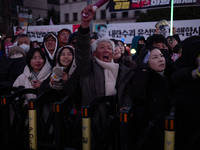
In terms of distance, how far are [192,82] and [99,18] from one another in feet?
118

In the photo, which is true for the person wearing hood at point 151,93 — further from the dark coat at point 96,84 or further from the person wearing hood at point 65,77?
the person wearing hood at point 65,77

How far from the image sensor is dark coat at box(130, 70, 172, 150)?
6.66 feet

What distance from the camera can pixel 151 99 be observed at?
7.10 ft

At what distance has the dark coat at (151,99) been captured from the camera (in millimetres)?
2031

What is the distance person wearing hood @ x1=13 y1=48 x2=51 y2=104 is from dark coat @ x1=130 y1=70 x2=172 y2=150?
1.67m

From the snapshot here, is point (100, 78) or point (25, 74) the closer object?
point (100, 78)

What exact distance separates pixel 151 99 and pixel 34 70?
6.69 feet

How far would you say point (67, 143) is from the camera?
2.26 metres

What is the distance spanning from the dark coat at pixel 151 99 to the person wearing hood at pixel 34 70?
1674 millimetres

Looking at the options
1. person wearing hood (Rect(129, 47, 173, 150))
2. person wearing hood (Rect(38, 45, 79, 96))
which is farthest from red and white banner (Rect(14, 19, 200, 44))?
person wearing hood (Rect(129, 47, 173, 150))

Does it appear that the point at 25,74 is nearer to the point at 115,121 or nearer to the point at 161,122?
the point at 115,121

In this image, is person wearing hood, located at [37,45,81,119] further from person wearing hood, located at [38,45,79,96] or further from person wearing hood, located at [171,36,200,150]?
person wearing hood, located at [171,36,200,150]

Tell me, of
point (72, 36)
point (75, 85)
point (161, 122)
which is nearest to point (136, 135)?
point (161, 122)

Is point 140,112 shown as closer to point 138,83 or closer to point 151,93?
point 151,93
